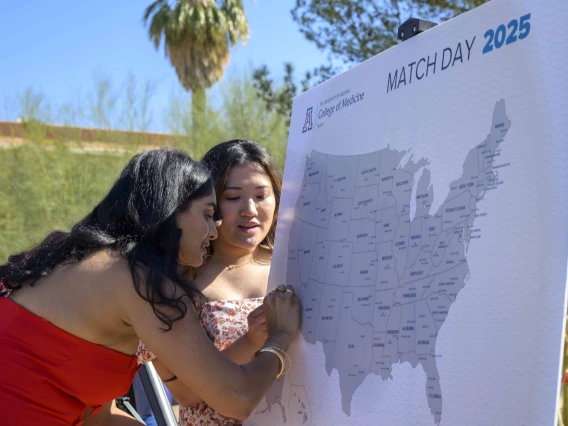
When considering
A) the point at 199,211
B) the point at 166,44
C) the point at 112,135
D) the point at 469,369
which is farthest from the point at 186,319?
the point at 166,44

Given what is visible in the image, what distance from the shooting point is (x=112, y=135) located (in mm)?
13656

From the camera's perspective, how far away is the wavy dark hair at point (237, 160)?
2.36 m

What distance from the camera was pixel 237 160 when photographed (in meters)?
2.38

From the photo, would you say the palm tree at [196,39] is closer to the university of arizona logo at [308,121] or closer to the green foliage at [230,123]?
the green foliage at [230,123]

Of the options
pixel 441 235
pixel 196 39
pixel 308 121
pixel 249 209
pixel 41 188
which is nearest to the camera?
pixel 441 235

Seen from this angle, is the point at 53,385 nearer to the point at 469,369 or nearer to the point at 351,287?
the point at 351,287

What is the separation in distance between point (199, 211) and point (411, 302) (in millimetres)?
636

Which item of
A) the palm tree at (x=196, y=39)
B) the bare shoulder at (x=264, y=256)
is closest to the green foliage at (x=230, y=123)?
the palm tree at (x=196, y=39)

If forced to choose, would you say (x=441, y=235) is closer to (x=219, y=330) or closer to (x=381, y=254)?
(x=381, y=254)

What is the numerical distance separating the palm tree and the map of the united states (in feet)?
47.4

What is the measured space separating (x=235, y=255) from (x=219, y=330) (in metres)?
0.32

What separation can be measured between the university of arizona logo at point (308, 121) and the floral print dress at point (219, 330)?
23.7 inches

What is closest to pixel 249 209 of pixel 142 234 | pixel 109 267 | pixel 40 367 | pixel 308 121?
pixel 308 121

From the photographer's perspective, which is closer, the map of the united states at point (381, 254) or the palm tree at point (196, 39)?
the map of the united states at point (381, 254)
